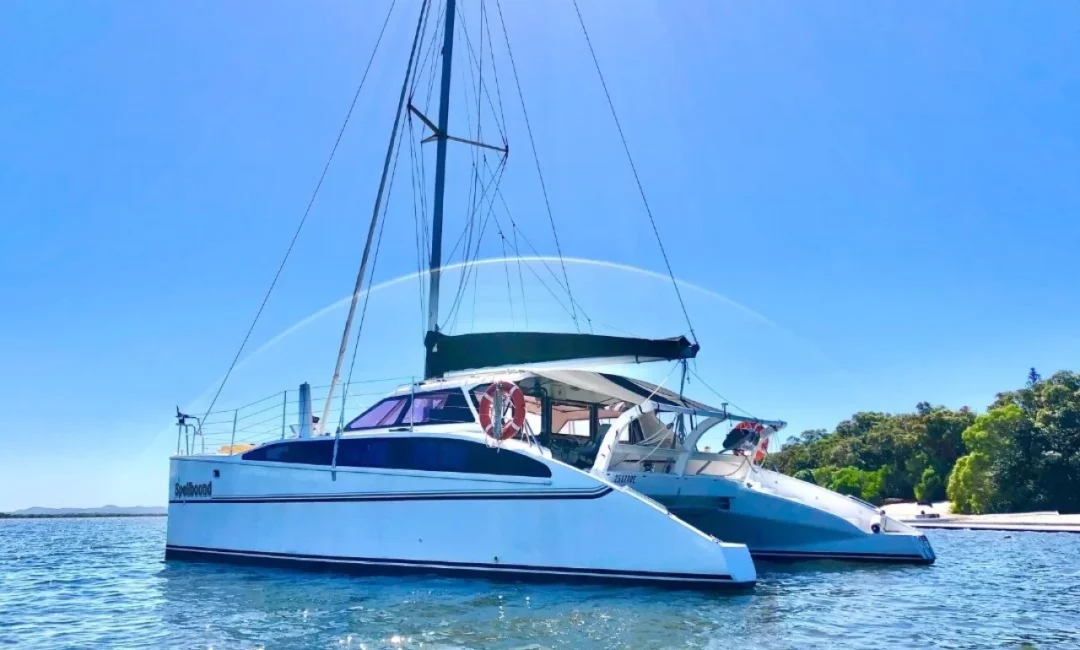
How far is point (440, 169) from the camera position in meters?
15.1

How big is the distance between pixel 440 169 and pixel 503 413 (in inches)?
233

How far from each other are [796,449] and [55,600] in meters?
59.5

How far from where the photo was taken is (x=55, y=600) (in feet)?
34.8

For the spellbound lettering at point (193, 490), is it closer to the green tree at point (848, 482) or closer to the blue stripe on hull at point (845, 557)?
the blue stripe on hull at point (845, 557)

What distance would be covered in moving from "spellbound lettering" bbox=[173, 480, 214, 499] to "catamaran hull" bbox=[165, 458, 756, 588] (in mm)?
36

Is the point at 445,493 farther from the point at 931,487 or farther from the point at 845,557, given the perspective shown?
the point at 931,487

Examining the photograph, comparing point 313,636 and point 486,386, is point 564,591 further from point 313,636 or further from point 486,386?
point 486,386

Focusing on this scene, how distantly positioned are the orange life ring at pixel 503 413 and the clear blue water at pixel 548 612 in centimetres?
186

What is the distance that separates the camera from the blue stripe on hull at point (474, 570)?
30.1ft

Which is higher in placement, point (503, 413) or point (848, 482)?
point (503, 413)

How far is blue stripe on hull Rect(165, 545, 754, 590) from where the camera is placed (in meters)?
9.16

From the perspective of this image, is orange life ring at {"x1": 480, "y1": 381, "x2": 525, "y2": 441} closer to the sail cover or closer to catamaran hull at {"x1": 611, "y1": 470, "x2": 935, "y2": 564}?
the sail cover

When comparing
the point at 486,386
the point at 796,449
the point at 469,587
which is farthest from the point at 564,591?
the point at 796,449

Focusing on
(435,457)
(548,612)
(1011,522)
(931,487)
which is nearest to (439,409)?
(435,457)
